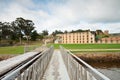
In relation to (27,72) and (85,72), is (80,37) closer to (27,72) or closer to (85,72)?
(27,72)

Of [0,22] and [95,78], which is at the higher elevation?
[0,22]

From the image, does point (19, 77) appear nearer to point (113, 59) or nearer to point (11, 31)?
point (113, 59)

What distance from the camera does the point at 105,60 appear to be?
2944 cm

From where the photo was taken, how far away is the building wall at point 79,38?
327 ft

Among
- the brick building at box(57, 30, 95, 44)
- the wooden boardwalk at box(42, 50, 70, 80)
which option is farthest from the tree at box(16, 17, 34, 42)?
the wooden boardwalk at box(42, 50, 70, 80)

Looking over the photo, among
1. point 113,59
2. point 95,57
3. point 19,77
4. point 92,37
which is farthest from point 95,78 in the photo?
point 92,37

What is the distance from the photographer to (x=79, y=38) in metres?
104

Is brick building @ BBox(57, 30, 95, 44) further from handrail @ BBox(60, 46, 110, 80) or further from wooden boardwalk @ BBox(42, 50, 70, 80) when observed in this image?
handrail @ BBox(60, 46, 110, 80)

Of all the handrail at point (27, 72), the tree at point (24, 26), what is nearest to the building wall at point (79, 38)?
the tree at point (24, 26)

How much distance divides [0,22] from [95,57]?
225 feet

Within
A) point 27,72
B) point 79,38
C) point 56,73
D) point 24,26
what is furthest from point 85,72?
point 79,38

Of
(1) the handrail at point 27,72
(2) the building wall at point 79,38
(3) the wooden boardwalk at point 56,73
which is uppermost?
(2) the building wall at point 79,38

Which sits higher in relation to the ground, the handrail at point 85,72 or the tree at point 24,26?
the tree at point 24,26

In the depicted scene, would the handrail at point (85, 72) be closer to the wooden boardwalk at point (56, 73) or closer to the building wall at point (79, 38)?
the wooden boardwalk at point (56, 73)
